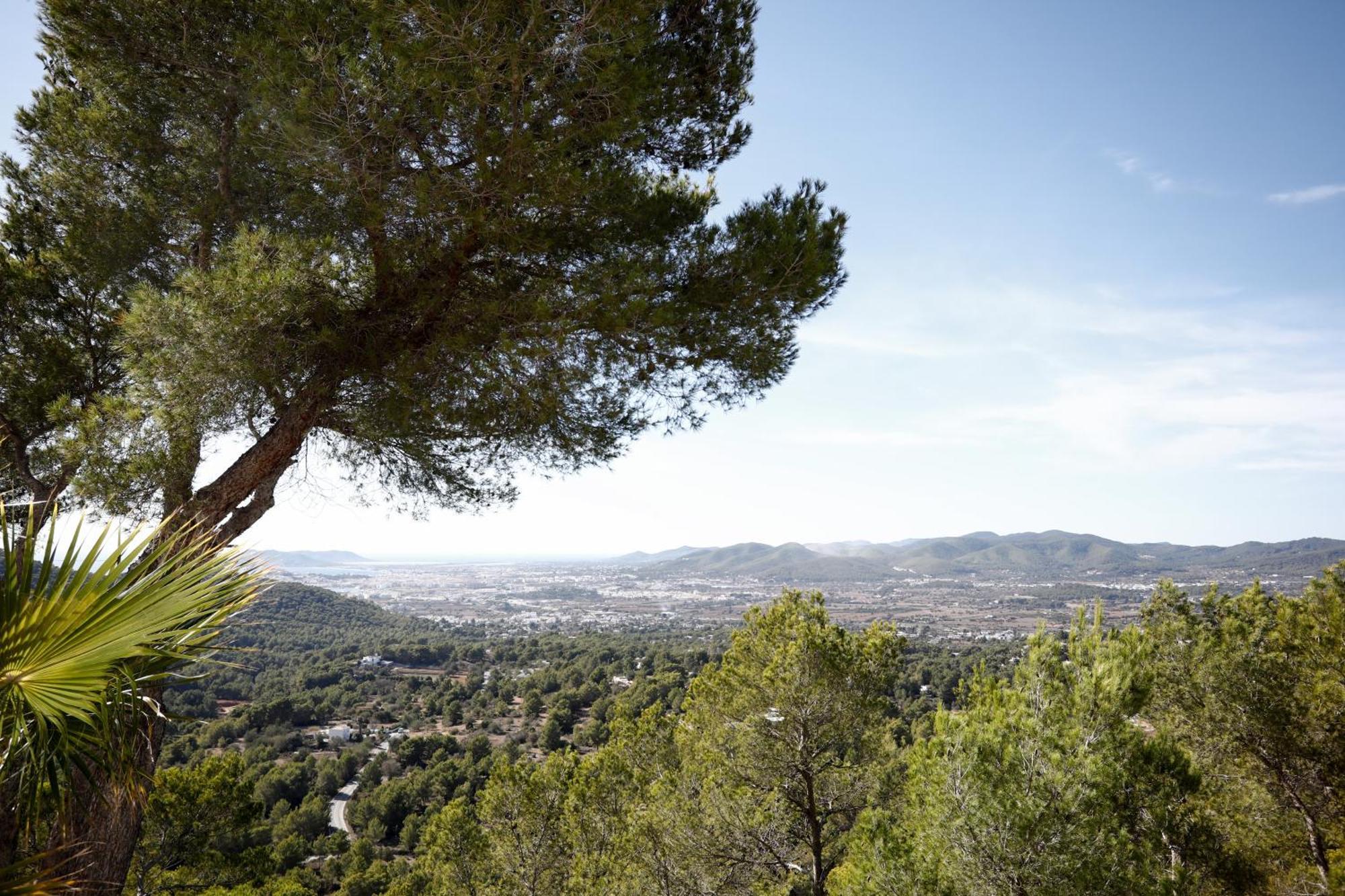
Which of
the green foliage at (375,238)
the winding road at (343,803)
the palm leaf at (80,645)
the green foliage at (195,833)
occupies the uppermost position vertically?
the green foliage at (375,238)

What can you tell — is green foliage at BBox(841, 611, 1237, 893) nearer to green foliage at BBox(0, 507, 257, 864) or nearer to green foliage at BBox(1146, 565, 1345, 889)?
green foliage at BBox(1146, 565, 1345, 889)

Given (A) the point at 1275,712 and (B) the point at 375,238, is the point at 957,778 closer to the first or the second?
(A) the point at 1275,712

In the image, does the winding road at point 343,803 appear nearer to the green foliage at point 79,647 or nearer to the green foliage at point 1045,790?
the green foliage at point 1045,790

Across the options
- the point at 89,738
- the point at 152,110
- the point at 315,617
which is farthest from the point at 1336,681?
the point at 315,617

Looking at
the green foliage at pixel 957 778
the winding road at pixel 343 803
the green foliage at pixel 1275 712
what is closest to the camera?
the green foliage at pixel 957 778

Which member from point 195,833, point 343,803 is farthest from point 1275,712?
point 343,803

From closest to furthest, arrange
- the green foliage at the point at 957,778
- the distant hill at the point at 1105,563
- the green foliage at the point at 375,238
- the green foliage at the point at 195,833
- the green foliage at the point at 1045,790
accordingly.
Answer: the green foliage at the point at 375,238
the green foliage at the point at 1045,790
the green foliage at the point at 957,778
the green foliage at the point at 195,833
the distant hill at the point at 1105,563

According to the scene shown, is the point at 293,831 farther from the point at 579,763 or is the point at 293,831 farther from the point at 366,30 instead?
the point at 366,30

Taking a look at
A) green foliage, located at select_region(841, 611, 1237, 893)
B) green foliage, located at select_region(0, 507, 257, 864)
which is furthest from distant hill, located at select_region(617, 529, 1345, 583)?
green foliage, located at select_region(0, 507, 257, 864)

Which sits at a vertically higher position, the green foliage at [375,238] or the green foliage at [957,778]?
the green foliage at [375,238]

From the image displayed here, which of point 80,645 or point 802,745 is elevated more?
point 80,645

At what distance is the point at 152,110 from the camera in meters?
4.92

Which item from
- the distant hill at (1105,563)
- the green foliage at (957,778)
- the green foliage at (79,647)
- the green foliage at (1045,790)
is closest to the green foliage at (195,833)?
the green foliage at (957,778)

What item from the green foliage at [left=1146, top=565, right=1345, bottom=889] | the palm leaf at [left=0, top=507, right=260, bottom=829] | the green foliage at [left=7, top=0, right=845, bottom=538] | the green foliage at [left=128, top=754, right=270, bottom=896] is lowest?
the green foliage at [left=128, top=754, right=270, bottom=896]
